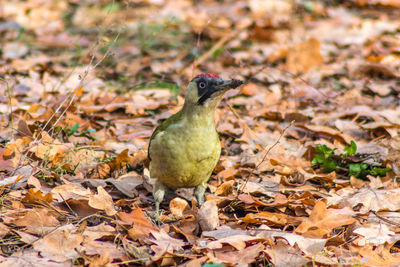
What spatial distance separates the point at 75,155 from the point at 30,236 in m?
1.59

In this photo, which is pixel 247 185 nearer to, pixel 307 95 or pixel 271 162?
pixel 271 162

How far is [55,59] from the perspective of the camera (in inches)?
331

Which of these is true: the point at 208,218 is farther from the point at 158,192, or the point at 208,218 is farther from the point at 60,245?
the point at 60,245

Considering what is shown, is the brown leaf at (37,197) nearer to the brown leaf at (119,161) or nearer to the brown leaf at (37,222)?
the brown leaf at (37,222)

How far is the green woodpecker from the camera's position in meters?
4.13

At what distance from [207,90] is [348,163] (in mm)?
1947

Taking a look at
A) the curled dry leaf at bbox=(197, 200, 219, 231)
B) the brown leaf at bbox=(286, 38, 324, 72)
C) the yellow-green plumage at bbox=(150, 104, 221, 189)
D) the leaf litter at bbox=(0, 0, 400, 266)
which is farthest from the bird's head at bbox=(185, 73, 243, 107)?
the brown leaf at bbox=(286, 38, 324, 72)

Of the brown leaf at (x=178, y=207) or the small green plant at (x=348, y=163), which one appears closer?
the brown leaf at (x=178, y=207)

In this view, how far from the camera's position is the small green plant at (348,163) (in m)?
4.88

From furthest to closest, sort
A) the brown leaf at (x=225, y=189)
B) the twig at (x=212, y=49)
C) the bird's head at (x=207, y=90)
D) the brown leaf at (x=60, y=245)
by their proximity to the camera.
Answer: the twig at (x=212, y=49) → the brown leaf at (x=225, y=189) → the bird's head at (x=207, y=90) → the brown leaf at (x=60, y=245)

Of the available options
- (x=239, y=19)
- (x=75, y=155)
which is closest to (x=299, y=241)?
(x=75, y=155)

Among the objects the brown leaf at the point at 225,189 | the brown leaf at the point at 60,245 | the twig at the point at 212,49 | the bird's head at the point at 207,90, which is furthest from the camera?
the twig at the point at 212,49

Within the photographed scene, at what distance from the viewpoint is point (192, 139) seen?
13.6 feet

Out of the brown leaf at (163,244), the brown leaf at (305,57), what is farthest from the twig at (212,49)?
the brown leaf at (163,244)
